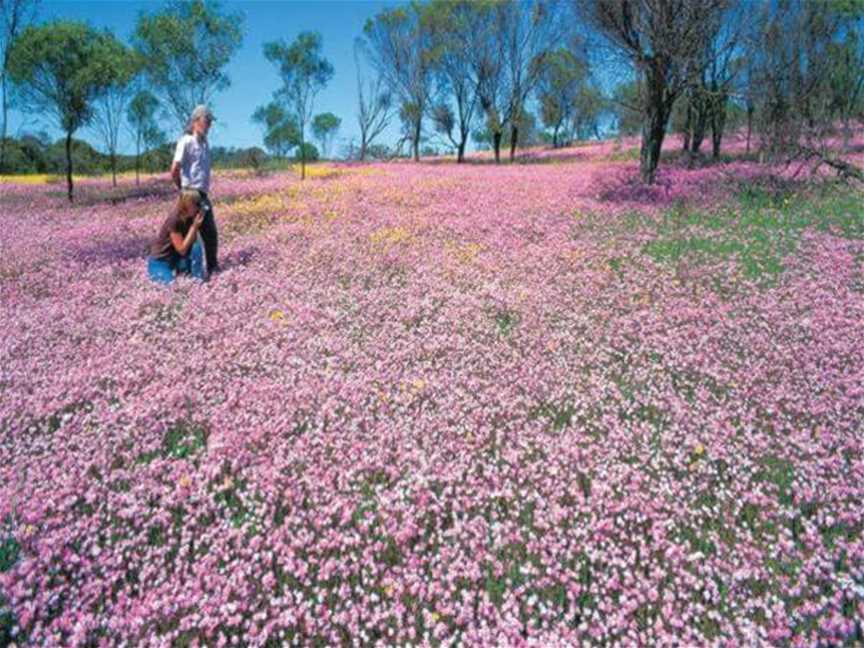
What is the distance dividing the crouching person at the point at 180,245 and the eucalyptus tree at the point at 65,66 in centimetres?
1921

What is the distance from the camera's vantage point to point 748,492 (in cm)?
381

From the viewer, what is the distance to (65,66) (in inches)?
923

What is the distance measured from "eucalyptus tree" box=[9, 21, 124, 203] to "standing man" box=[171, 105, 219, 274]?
62.9 ft

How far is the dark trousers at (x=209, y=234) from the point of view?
30.5ft

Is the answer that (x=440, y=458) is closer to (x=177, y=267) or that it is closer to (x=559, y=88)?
(x=177, y=267)

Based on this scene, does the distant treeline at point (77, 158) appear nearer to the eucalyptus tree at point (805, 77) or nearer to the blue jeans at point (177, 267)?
the eucalyptus tree at point (805, 77)

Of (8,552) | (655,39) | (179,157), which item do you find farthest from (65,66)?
(8,552)

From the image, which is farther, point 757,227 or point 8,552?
point 757,227

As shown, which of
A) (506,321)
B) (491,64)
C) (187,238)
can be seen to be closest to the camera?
(506,321)

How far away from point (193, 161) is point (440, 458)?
736 centimetres

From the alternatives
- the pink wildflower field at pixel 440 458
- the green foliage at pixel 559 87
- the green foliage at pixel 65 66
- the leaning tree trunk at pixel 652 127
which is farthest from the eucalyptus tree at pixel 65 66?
the green foliage at pixel 559 87

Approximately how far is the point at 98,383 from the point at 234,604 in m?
3.74

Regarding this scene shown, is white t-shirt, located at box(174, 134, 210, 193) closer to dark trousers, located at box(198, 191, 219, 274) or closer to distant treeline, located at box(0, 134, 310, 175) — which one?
dark trousers, located at box(198, 191, 219, 274)

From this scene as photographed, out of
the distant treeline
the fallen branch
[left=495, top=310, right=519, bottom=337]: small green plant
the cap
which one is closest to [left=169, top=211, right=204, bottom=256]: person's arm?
the cap
